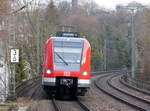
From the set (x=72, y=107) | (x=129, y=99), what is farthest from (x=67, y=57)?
(x=129, y=99)

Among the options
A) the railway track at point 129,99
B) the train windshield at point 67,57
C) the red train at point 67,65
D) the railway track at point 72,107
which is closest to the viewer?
the railway track at point 72,107

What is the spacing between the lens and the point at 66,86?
22812mm

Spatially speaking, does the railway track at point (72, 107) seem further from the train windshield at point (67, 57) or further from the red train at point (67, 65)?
the train windshield at point (67, 57)

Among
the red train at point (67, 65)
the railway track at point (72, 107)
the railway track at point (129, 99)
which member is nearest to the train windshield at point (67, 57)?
the red train at point (67, 65)

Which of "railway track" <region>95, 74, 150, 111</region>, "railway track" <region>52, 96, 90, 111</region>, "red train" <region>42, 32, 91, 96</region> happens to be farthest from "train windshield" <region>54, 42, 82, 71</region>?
"railway track" <region>95, 74, 150, 111</region>

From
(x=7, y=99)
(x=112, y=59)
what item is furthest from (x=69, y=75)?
(x=112, y=59)

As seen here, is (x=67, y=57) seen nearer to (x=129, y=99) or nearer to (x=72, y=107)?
(x=72, y=107)

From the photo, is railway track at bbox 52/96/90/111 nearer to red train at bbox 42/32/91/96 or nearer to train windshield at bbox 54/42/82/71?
red train at bbox 42/32/91/96

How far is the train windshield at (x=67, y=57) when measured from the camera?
22.3 metres

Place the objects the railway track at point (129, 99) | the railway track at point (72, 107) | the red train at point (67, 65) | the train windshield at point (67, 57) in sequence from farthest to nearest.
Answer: the train windshield at point (67, 57), the red train at point (67, 65), the railway track at point (129, 99), the railway track at point (72, 107)

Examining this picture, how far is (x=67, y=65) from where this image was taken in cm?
2231

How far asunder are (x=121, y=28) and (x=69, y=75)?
264 ft

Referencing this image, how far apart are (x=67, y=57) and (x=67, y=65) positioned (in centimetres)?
46

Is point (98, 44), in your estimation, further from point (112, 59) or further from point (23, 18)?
point (23, 18)
